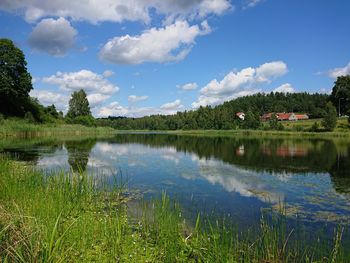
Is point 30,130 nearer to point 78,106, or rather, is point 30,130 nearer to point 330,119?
point 78,106

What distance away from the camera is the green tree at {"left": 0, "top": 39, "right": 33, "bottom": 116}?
195ft

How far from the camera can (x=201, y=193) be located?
13570 millimetres

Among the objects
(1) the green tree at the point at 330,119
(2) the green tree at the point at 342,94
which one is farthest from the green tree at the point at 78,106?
(2) the green tree at the point at 342,94

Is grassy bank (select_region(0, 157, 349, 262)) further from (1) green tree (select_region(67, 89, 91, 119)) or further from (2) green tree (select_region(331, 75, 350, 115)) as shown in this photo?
(2) green tree (select_region(331, 75, 350, 115))

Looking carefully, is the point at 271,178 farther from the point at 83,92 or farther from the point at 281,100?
the point at 281,100

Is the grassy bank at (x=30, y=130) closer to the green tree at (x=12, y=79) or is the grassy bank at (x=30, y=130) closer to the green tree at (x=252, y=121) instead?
the green tree at (x=12, y=79)

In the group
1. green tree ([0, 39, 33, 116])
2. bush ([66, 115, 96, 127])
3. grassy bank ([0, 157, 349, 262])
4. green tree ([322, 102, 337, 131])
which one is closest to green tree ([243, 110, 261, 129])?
green tree ([322, 102, 337, 131])

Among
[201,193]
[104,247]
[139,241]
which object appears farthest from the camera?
[201,193]

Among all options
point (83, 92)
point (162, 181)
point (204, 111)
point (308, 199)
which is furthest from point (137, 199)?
point (204, 111)

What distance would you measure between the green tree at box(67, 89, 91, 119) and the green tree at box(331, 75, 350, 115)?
8609 centimetres

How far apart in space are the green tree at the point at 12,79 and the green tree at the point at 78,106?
38965 millimetres

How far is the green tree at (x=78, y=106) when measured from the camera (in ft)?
347


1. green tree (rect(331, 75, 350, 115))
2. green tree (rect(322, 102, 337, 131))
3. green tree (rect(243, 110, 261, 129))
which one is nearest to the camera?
green tree (rect(322, 102, 337, 131))

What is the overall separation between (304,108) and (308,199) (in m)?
164
